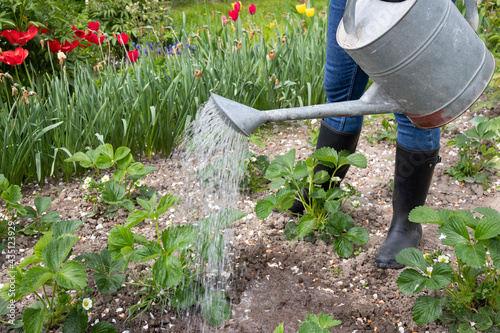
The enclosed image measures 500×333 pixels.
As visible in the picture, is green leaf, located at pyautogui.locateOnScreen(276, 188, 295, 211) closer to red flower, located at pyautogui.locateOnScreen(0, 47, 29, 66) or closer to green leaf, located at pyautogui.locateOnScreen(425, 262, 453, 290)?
green leaf, located at pyautogui.locateOnScreen(425, 262, 453, 290)

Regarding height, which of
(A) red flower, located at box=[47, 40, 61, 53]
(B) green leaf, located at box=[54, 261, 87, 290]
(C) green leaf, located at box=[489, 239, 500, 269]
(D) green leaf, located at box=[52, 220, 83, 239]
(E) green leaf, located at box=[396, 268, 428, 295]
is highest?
(A) red flower, located at box=[47, 40, 61, 53]

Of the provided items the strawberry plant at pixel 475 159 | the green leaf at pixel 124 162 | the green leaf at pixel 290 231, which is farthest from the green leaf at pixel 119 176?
the strawberry plant at pixel 475 159

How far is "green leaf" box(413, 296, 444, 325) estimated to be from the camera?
1.29m

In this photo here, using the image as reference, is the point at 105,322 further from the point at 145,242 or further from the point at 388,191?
the point at 388,191

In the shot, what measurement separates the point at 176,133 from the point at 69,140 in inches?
20.7

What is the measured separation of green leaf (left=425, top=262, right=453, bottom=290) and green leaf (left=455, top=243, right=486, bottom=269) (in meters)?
0.08

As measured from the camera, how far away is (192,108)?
2389mm

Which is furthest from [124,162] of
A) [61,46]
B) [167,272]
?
[61,46]

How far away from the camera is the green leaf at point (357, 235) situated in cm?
168

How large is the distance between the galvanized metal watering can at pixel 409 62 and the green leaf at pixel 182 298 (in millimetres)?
659

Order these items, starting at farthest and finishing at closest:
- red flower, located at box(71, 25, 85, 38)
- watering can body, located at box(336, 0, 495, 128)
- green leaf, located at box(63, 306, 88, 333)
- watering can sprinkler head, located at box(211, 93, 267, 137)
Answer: red flower, located at box(71, 25, 85, 38) → green leaf, located at box(63, 306, 88, 333) → watering can sprinkler head, located at box(211, 93, 267, 137) → watering can body, located at box(336, 0, 495, 128)

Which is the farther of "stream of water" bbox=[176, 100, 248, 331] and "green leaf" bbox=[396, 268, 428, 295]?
"stream of water" bbox=[176, 100, 248, 331]

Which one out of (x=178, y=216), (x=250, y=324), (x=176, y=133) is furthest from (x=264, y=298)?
(x=176, y=133)

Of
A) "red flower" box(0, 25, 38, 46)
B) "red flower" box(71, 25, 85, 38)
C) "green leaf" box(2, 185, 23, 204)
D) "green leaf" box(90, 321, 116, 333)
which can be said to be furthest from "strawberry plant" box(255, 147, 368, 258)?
"red flower" box(71, 25, 85, 38)
